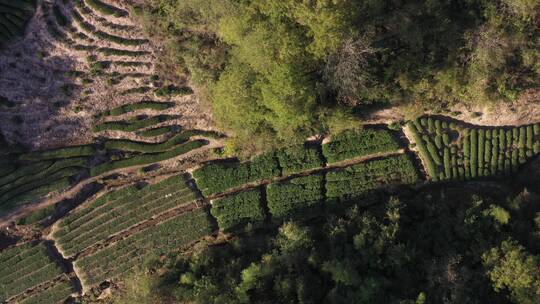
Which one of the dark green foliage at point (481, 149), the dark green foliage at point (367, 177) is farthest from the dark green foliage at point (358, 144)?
the dark green foliage at point (481, 149)

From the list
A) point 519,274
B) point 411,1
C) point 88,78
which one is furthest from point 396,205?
point 88,78

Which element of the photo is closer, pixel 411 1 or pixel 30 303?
pixel 411 1

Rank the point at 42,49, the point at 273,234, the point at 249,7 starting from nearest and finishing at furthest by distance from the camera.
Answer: the point at 249,7 < the point at 42,49 < the point at 273,234

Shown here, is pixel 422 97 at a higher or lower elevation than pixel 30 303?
higher

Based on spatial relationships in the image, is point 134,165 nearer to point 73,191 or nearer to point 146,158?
Result: point 146,158

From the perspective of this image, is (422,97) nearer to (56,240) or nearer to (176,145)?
(176,145)

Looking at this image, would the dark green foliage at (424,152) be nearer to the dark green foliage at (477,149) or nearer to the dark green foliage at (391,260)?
the dark green foliage at (477,149)
